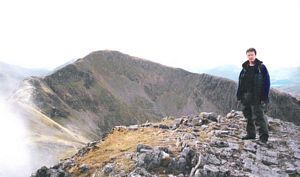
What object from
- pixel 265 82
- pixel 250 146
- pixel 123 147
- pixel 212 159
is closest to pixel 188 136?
pixel 250 146

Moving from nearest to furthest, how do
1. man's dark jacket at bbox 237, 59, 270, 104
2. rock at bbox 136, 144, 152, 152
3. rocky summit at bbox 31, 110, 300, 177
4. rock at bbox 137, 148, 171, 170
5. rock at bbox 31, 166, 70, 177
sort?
rocky summit at bbox 31, 110, 300, 177, rock at bbox 137, 148, 171, 170, man's dark jacket at bbox 237, 59, 270, 104, rock at bbox 136, 144, 152, 152, rock at bbox 31, 166, 70, 177

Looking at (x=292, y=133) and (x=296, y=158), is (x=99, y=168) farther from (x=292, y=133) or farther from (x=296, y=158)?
(x=292, y=133)

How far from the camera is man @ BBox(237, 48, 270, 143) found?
28938 mm

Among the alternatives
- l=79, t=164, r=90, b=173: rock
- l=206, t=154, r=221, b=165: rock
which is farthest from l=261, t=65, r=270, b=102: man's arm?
l=79, t=164, r=90, b=173: rock

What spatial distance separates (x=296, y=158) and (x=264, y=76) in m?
5.39

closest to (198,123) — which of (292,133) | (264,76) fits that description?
(292,133)

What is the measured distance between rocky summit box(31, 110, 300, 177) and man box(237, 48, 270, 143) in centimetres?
154

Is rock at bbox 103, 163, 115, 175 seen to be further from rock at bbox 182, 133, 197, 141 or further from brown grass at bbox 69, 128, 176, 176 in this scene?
rock at bbox 182, 133, 197, 141

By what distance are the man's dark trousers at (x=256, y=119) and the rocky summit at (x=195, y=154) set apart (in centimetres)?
64

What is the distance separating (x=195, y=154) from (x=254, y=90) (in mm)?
5631

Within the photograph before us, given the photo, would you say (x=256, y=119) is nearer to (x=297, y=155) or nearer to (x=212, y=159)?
(x=297, y=155)

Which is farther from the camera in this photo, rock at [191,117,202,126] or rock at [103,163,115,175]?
rock at [191,117,202,126]

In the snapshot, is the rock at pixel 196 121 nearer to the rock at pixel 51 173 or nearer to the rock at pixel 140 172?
the rock at pixel 51 173

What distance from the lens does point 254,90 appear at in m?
29.1
